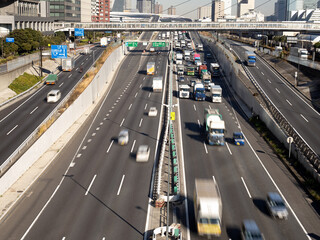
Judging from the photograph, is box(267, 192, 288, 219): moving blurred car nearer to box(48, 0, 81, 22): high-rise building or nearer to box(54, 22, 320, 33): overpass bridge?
box(54, 22, 320, 33): overpass bridge

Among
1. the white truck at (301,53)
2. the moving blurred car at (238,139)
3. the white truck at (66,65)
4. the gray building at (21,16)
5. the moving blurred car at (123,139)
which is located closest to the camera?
the moving blurred car at (238,139)

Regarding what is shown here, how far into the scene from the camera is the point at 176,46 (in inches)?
5979

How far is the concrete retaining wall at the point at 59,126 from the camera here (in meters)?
37.1

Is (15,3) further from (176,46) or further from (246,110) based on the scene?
(246,110)

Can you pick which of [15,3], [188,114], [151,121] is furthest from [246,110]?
[15,3]

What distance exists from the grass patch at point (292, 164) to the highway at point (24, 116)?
104 ft

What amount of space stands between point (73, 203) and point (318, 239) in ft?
69.4

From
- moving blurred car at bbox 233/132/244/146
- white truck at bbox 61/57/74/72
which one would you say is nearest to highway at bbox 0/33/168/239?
moving blurred car at bbox 233/132/244/146

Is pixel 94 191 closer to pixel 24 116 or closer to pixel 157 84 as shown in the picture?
pixel 24 116

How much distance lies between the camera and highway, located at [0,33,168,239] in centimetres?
2925

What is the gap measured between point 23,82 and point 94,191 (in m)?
46.9

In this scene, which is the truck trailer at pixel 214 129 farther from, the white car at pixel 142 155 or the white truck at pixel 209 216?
the white truck at pixel 209 216

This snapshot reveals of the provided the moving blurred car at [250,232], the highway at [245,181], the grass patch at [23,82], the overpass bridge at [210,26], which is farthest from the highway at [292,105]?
the grass patch at [23,82]

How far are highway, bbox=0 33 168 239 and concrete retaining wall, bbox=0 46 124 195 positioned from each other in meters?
2.50
